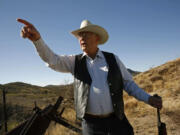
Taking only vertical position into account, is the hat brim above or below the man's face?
above

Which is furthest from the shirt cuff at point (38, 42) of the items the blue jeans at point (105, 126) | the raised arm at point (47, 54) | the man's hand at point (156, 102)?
the man's hand at point (156, 102)

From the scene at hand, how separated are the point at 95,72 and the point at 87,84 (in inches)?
7.7

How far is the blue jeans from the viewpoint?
2119mm

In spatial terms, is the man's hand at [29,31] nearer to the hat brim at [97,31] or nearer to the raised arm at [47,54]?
the raised arm at [47,54]

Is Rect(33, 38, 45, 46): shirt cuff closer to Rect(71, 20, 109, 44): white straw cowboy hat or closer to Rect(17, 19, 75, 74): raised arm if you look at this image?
Rect(17, 19, 75, 74): raised arm

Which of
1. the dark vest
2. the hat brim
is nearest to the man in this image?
the dark vest

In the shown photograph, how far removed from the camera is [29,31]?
178 cm

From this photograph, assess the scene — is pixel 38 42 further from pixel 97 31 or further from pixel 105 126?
pixel 105 126

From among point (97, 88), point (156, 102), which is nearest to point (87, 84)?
point (97, 88)

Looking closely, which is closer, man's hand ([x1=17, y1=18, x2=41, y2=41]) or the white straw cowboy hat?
man's hand ([x1=17, y1=18, x2=41, y2=41])

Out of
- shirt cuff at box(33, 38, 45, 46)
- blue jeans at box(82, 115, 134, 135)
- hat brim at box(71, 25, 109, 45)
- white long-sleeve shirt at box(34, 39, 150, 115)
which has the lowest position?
blue jeans at box(82, 115, 134, 135)

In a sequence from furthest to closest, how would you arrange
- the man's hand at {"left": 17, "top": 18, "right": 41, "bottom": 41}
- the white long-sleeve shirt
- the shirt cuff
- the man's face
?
the man's face → the white long-sleeve shirt → the shirt cuff → the man's hand at {"left": 17, "top": 18, "right": 41, "bottom": 41}

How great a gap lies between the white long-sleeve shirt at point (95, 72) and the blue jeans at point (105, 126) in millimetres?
100

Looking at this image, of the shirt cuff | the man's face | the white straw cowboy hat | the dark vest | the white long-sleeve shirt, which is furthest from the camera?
the white straw cowboy hat
